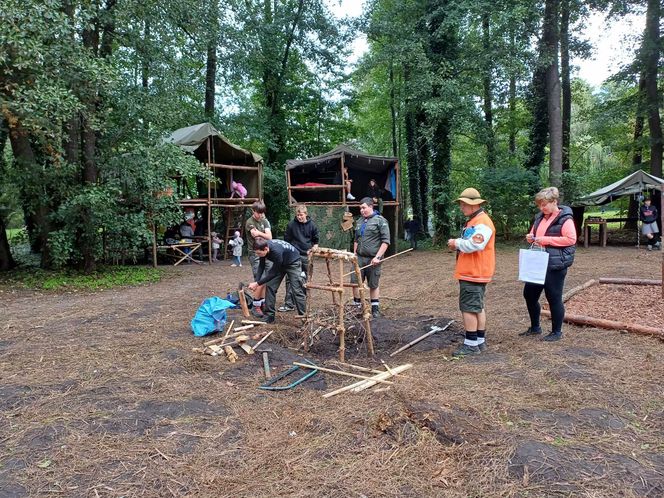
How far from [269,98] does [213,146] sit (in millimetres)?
6897

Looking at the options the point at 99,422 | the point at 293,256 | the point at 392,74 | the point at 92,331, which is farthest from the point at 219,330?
the point at 392,74

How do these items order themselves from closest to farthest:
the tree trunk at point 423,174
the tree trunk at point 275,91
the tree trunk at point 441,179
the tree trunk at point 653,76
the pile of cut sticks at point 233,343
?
the pile of cut sticks at point 233,343, the tree trunk at point 653,76, the tree trunk at point 441,179, the tree trunk at point 423,174, the tree trunk at point 275,91

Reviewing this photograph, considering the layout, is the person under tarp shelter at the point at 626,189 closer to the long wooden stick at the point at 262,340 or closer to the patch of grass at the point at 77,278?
the long wooden stick at the point at 262,340

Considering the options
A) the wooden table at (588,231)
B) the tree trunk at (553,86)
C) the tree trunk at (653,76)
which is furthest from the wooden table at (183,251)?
the tree trunk at (653,76)

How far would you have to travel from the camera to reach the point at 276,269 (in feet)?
19.0

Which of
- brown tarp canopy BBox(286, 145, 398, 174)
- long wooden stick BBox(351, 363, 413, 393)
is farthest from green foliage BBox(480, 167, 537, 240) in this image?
long wooden stick BBox(351, 363, 413, 393)

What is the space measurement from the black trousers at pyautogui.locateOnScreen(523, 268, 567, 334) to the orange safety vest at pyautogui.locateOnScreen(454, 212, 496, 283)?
30.0 inches

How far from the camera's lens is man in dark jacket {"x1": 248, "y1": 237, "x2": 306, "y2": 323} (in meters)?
5.62

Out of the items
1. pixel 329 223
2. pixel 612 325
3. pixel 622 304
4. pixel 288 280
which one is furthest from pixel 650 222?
pixel 288 280

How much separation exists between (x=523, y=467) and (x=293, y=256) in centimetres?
373

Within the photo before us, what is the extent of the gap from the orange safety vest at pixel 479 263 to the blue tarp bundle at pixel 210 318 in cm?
282

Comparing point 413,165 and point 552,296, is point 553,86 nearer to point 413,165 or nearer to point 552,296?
point 413,165

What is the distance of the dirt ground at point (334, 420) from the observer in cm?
265

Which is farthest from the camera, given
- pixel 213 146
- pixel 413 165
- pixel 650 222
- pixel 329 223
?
pixel 413 165
